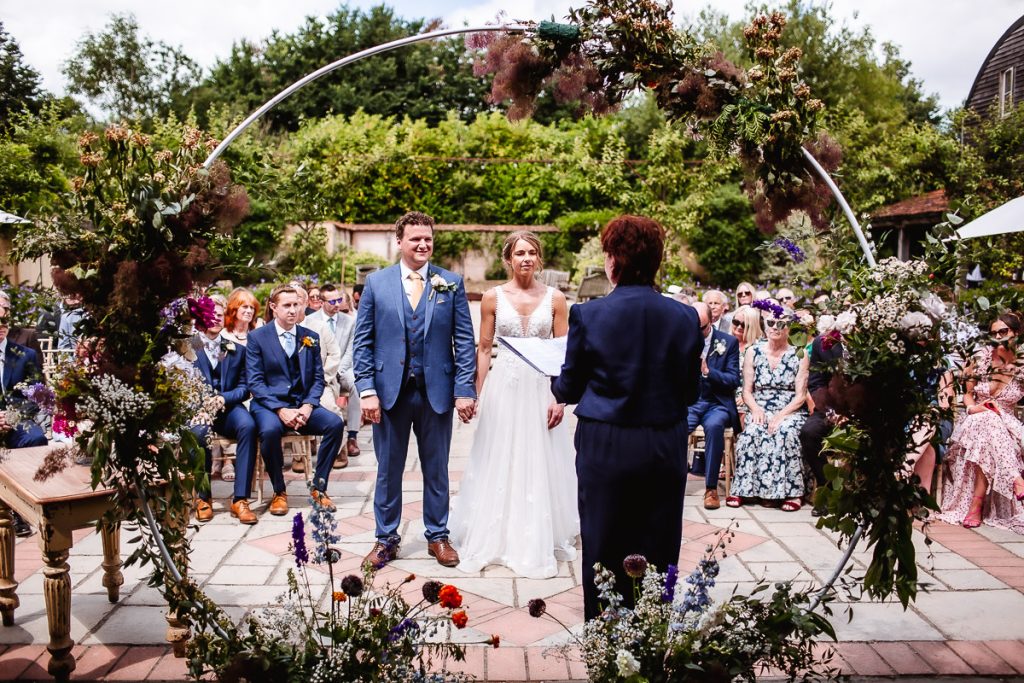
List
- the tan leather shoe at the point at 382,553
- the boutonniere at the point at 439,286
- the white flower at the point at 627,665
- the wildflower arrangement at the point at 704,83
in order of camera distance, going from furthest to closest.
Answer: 1. the boutonniere at the point at 439,286
2. the tan leather shoe at the point at 382,553
3. the wildflower arrangement at the point at 704,83
4. the white flower at the point at 627,665

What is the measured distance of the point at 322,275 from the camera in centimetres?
1942

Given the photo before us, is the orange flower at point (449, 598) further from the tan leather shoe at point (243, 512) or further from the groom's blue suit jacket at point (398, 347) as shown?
the tan leather shoe at point (243, 512)

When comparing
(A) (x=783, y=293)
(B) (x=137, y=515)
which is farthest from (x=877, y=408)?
(A) (x=783, y=293)

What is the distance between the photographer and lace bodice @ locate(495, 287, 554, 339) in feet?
17.4

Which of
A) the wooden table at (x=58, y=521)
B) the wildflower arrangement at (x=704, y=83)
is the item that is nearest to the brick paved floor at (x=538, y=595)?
the wooden table at (x=58, y=521)

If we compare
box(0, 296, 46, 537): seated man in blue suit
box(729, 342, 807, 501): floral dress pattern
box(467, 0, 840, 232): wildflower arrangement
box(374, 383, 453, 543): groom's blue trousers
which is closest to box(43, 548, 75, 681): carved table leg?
box(374, 383, 453, 543): groom's blue trousers

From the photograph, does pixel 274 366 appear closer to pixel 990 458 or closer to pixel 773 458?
pixel 773 458

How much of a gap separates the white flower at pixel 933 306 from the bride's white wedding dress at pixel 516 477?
8.32ft

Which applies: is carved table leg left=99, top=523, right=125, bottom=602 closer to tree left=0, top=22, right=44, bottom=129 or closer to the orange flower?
the orange flower

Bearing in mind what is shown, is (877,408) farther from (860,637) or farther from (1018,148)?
(1018,148)

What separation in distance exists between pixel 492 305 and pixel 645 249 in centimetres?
221

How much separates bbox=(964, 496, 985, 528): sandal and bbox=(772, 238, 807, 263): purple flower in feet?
12.7

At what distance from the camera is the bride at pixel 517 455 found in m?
5.13

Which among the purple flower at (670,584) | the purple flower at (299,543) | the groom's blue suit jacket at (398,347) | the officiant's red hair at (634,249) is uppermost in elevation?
the officiant's red hair at (634,249)
